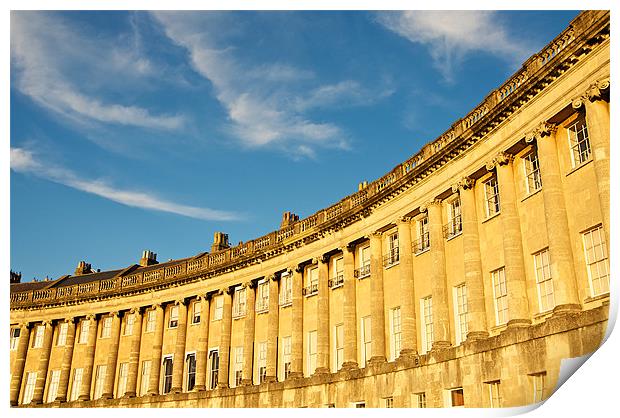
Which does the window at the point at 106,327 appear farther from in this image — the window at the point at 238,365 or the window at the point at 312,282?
the window at the point at 312,282

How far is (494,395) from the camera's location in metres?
23.4

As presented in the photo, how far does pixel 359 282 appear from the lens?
1383 inches

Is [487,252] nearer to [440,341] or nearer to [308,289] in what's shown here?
[440,341]

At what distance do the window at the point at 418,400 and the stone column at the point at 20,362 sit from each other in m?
38.9

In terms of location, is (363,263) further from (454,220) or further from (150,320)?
(150,320)

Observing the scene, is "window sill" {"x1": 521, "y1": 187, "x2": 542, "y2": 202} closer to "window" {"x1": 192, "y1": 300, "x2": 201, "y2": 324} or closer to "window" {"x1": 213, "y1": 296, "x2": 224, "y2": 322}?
"window" {"x1": 213, "y1": 296, "x2": 224, "y2": 322}

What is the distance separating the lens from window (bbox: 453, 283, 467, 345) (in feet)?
88.8

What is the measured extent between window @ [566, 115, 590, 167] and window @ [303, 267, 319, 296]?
1918 cm

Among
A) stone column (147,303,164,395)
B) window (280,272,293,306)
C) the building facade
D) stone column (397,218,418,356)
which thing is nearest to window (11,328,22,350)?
the building facade

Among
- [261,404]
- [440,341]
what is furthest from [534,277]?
[261,404]

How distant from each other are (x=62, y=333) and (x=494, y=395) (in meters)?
41.9

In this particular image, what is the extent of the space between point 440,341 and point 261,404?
49.5 feet

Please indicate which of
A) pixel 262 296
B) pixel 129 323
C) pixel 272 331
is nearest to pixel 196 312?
pixel 129 323
